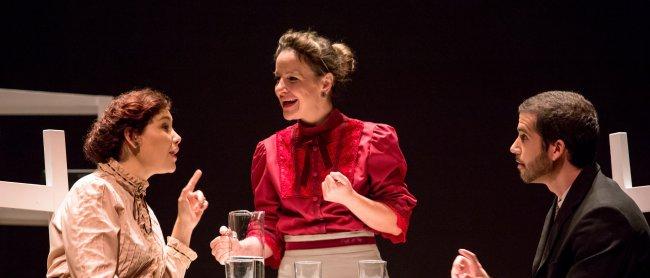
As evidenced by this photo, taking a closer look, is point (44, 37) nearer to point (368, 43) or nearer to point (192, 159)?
point (192, 159)

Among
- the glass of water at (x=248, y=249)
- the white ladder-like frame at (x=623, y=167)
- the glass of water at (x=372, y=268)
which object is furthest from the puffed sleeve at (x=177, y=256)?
the white ladder-like frame at (x=623, y=167)

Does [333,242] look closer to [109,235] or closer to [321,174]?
[321,174]

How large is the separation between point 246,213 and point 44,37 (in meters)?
1.59

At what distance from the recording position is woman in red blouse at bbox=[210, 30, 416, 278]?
271cm

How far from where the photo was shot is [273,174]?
112 inches

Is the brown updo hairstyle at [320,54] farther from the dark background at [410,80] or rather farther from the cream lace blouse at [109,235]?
the dark background at [410,80]

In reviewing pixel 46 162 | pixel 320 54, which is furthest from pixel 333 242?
pixel 46 162

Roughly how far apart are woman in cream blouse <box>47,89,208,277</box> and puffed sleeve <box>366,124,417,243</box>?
0.53 m

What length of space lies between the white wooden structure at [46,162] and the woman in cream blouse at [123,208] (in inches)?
22.2

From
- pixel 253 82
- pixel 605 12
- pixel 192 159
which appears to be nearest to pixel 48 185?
pixel 192 159

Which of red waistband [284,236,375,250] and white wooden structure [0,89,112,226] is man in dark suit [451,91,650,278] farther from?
white wooden structure [0,89,112,226]

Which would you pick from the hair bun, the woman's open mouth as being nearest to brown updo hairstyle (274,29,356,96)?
the hair bun

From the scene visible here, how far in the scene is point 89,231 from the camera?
2.23m

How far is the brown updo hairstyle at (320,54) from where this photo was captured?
2.84 m
